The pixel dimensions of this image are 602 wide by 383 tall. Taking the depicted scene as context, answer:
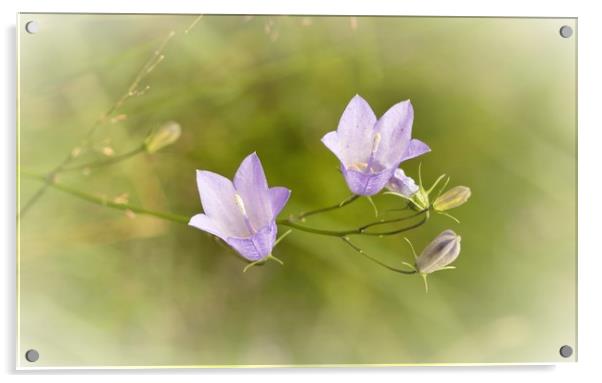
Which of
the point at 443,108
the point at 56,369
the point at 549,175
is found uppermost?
the point at 443,108

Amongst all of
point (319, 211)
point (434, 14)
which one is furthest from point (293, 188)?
point (434, 14)

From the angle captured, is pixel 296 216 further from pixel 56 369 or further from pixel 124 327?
pixel 56 369

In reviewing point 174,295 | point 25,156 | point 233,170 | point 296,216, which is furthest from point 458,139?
point 25,156

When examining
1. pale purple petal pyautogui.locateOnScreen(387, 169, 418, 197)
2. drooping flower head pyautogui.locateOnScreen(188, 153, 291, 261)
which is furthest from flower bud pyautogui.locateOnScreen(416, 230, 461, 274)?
drooping flower head pyautogui.locateOnScreen(188, 153, 291, 261)

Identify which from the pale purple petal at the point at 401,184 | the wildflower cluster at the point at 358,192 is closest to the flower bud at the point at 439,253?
the wildflower cluster at the point at 358,192

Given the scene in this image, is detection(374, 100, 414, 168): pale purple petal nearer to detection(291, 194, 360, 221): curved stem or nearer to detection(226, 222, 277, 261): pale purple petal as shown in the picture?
detection(291, 194, 360, 221): curved stem

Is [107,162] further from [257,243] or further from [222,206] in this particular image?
[257,243]
